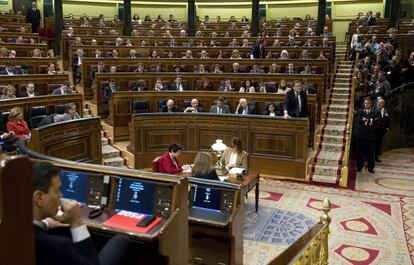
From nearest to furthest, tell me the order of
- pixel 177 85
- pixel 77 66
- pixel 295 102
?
pixel 295 102 → pixel 177 85 → pixel 77 66

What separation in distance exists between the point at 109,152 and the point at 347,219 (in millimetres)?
4216

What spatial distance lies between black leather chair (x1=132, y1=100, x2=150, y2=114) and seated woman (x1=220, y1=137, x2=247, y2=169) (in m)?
3.02

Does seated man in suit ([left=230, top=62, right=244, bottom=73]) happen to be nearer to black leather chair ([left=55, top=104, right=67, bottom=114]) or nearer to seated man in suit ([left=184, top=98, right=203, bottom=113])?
seated man in suit ([left=184, top=98, right=203, bottom=113])

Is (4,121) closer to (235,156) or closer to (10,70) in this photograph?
(10,70)

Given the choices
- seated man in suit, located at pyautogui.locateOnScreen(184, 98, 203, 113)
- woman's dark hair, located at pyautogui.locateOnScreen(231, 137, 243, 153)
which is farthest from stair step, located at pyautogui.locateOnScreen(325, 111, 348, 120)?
woman's dark hair, located at pyautogui.locateOnScreen(231, 137, 243, 153)

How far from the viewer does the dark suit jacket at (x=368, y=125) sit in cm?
771

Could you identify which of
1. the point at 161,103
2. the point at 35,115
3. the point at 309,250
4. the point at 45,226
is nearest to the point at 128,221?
the point at 45,226

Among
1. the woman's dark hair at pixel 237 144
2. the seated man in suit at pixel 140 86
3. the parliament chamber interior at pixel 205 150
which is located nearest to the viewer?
the parliament chamber interior at pixel 205 150

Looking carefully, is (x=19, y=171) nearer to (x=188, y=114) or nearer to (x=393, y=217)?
(x=393, y=217)

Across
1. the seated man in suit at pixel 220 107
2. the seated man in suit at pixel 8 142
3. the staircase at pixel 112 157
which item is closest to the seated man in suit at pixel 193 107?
the seated man in suit at pixel 220 107

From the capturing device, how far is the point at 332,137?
851 cm

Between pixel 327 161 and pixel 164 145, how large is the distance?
293 centimetres

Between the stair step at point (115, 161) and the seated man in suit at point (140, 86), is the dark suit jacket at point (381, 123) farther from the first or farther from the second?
the seated man in suit at point (140, 86)

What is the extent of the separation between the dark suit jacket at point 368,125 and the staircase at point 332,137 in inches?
21.1
